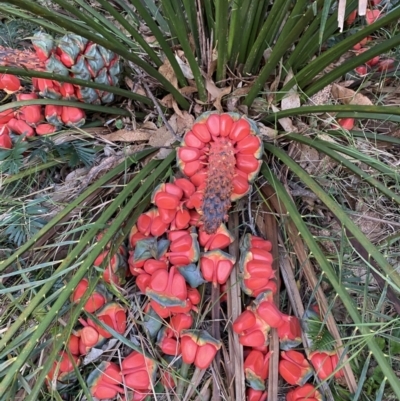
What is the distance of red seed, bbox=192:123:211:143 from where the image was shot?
1354mm

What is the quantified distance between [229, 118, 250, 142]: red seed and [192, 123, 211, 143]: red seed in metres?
0.07

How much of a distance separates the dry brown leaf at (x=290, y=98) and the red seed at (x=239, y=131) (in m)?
0.27

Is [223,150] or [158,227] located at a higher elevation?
[223,150]

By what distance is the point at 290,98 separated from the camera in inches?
61.9

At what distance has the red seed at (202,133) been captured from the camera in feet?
4.44

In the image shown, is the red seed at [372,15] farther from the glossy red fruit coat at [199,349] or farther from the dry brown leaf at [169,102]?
the glossy red fruit coat at [199,349]

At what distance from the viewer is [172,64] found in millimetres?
A: 1478

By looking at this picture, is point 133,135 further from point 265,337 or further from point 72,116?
point 265,337

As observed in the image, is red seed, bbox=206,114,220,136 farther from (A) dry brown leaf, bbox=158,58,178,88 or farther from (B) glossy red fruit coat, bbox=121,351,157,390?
(B) glossy red fruit coat, bbox=121,351,157,390

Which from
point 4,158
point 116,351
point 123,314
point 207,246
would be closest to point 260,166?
point 207,246

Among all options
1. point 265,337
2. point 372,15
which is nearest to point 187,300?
point 265,337

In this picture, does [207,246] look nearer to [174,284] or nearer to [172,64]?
Result: [174,284]

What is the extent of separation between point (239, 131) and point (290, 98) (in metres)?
0.32

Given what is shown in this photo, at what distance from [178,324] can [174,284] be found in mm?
138
